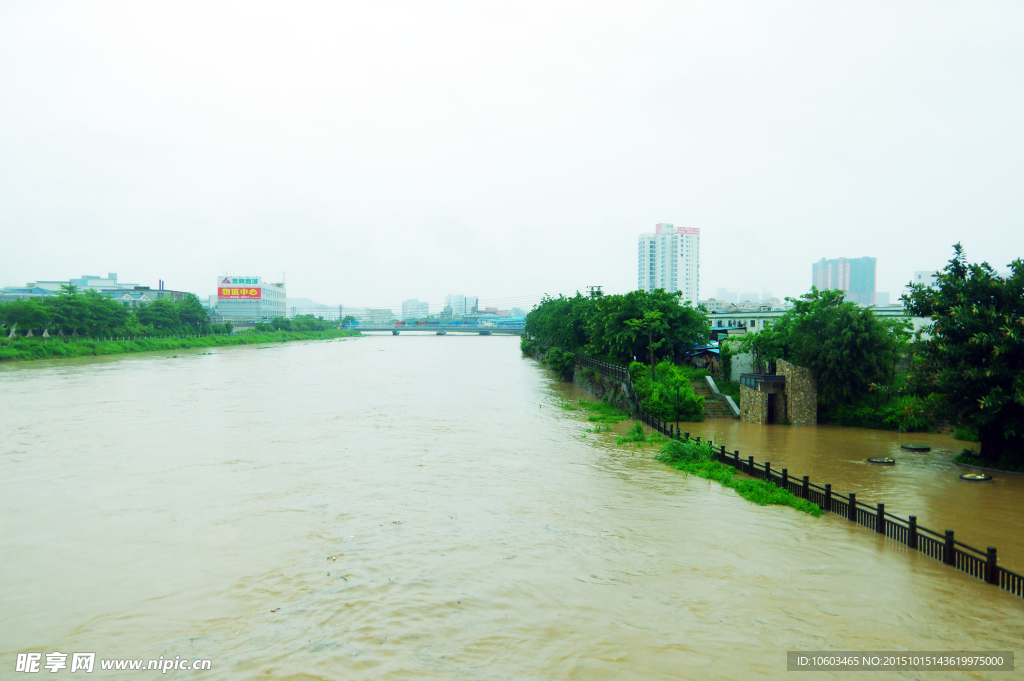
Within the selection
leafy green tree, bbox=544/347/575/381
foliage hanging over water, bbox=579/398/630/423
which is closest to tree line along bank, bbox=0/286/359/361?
leafy green tree, bbox=544/347/575/381

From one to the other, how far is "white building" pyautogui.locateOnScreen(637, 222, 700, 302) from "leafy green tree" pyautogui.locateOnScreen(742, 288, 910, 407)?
114835mm

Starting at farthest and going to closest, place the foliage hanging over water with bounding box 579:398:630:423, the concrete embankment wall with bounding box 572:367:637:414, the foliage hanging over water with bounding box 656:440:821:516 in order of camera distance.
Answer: the concrete embankment wall with bounding box 572:367:637:414 < the foliage hanging over water with bounding box 579:398:630:423 < the foliage hanging over water with bounding box 656:440:821:516

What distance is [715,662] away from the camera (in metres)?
8.17

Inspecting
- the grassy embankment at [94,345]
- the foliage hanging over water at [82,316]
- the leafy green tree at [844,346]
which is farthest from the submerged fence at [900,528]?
the foliage hanging over water at [82,316]

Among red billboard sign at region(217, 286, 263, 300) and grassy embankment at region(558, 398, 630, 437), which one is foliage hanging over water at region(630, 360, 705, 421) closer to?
grassy embankment at region(558, 398, 630, 437)

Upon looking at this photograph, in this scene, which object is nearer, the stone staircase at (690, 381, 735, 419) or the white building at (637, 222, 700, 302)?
the stone staircase at (690, 381, 735, 419)

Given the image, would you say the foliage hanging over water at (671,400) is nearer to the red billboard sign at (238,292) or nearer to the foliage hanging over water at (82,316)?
the foliage hanging over water at (82,316)

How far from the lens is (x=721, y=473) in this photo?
17328 millimetres

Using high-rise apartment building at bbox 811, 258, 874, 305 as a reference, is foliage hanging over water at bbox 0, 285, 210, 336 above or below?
below

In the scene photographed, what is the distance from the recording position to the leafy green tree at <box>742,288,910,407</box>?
24.2 m

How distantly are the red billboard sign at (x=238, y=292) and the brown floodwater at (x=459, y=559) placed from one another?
395 ft

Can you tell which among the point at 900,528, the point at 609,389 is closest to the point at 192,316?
the point at 609,389

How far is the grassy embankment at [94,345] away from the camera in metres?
52.8

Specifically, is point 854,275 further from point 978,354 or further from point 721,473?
point 721,473
